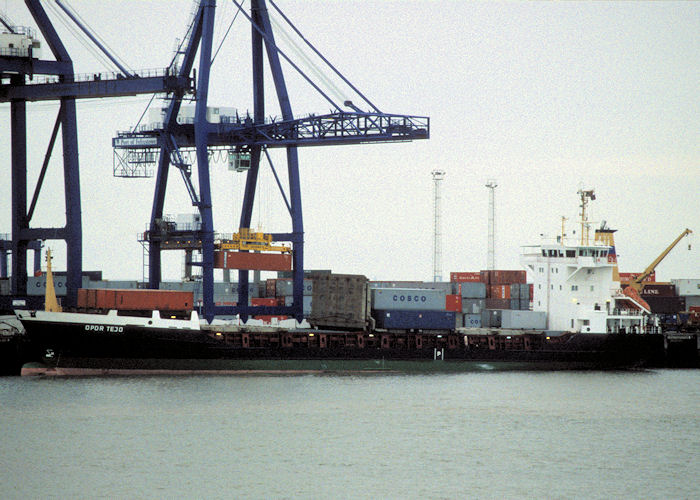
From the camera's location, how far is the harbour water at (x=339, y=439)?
27.0 meters

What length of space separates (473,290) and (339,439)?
33.0 metres

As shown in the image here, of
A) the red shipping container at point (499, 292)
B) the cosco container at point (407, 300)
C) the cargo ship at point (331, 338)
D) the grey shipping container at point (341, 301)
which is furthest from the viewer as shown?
the red shipping container at point (499, 292)

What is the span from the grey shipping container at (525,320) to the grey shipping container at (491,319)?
1.84 m

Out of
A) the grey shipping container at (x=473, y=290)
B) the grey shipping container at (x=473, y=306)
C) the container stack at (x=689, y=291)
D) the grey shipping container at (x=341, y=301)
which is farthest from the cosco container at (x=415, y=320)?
the container stack at (x=689, y=291)

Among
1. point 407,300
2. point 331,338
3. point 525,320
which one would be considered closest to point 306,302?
point 407,300

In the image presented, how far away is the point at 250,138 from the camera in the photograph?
56.2 m

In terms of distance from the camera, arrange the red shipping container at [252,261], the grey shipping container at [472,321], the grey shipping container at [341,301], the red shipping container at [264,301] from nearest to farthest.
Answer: the grey shipping container at [341,301]
the red shipping container at [252,261]
the grey shipping container at [472,321]
the red shipping container at [264,301]

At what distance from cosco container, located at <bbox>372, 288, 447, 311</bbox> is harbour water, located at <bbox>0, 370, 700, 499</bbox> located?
684 centimetres

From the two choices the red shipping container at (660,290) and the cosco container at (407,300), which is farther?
the red shipping container at (660,290)

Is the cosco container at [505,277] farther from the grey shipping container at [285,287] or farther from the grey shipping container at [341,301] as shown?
the grey shipping container at [341,301]

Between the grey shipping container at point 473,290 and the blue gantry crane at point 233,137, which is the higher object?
the blue gantry crane at point 233,137

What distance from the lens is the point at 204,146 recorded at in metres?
53.6

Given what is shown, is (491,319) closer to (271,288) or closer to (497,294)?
(497,294)

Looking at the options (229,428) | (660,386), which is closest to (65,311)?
(229,428)
